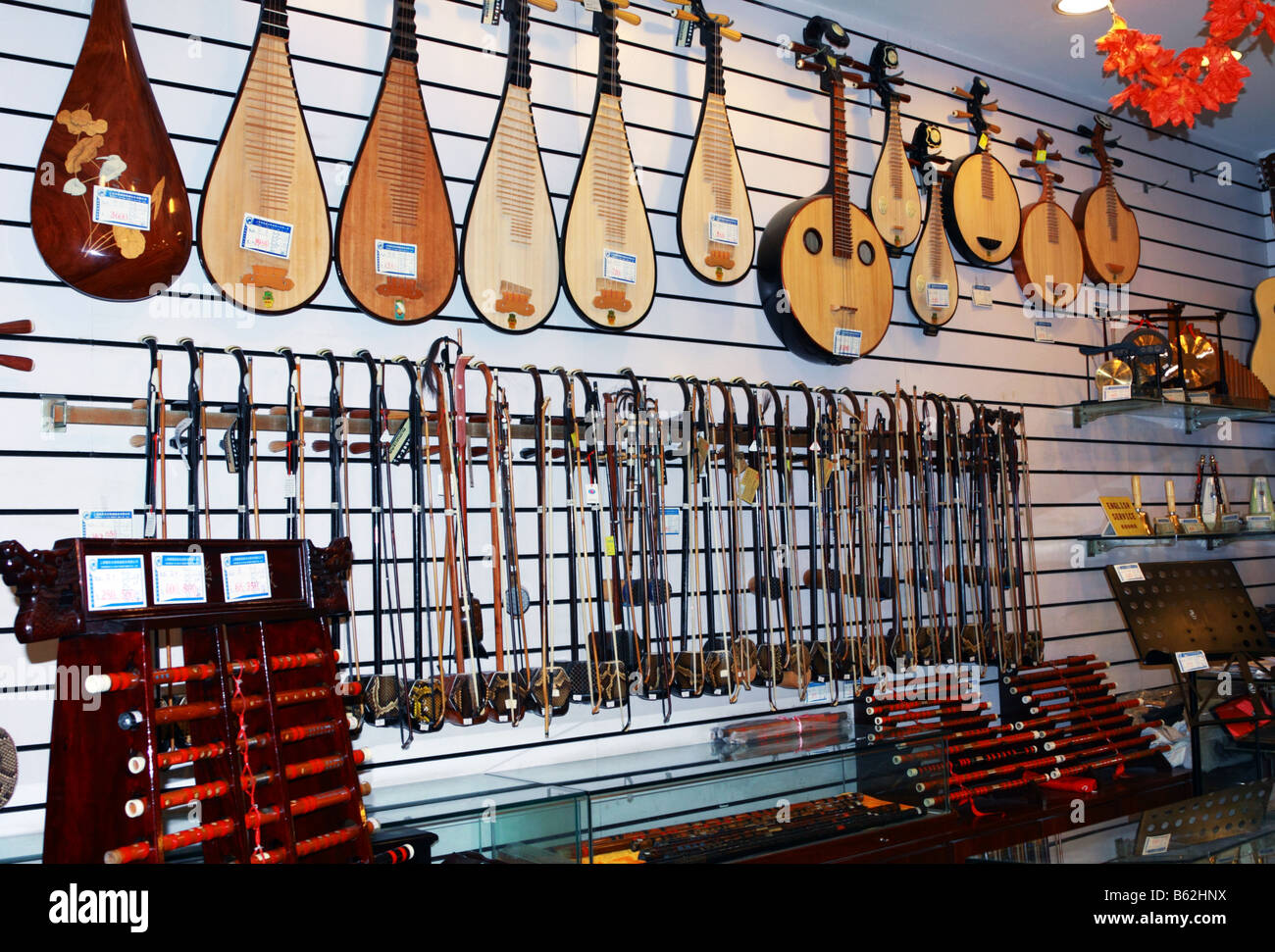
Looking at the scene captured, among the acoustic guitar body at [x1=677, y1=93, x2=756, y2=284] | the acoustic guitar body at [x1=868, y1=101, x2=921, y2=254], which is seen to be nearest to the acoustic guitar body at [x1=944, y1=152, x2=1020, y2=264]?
the acoustic guitar body at [x1=868, y1=101, x2=921, y2=254]

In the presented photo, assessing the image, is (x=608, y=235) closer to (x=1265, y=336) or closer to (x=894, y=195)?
(x=894, y=195)

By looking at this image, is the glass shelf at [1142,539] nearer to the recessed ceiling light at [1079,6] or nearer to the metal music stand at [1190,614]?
the metal music stand at [1190,614]

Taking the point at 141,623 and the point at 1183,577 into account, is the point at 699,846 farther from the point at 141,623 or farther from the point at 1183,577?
the point at 1183,577

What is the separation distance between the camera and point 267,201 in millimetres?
2627

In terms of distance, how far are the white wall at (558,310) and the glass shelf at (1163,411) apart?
7cm

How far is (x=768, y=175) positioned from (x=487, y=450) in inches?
65.3

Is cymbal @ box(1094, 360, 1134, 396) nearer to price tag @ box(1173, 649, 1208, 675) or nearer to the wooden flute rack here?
price tag @ box(1173, 649, 1208, 675)

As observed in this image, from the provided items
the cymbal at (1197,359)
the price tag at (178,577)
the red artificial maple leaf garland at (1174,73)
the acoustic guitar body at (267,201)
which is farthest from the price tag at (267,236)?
the cymbal at (1197,359)

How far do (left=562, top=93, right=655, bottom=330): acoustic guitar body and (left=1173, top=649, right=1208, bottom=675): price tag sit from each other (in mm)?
2615

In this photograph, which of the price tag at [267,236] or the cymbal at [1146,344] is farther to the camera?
the cymbal at [1146,344]

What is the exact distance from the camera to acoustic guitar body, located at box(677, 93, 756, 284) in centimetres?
348

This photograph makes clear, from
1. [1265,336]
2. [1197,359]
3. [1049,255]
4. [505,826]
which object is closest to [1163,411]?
[1197,359]

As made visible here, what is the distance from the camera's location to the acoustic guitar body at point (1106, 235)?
15.9 ft
